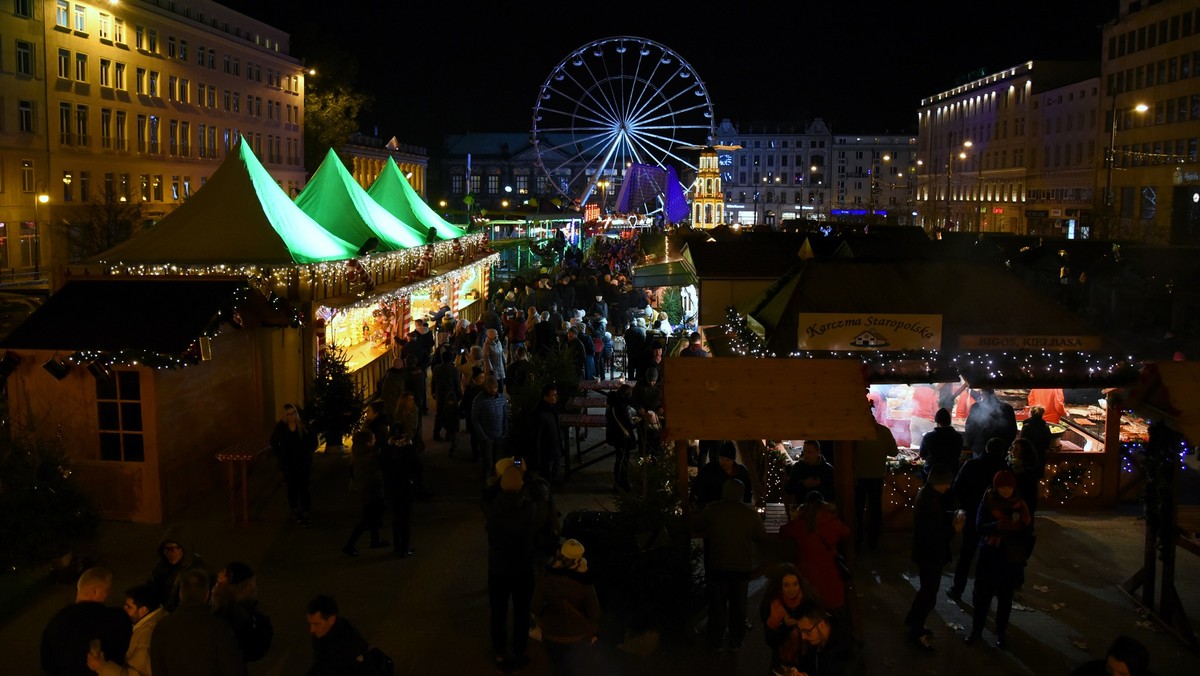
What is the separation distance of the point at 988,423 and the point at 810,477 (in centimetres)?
382

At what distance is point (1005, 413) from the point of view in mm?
11625

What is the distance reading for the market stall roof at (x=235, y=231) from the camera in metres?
15.1

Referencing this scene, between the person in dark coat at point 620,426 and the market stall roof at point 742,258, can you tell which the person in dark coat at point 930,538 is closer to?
the person in dark coat at point 620,426

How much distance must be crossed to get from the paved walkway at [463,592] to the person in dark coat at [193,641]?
6.69 ft

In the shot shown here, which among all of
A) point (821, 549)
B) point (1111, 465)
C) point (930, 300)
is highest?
point (930, 300)

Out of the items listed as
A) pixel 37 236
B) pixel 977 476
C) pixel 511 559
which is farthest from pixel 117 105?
pixel 977 476

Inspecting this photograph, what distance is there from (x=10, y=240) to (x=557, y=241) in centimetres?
2080

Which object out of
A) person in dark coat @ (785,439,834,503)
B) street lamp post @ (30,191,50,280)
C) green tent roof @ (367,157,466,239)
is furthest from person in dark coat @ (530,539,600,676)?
street lamp post @ (30,191,50,280)

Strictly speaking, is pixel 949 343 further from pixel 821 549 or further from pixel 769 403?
pixel 821 549

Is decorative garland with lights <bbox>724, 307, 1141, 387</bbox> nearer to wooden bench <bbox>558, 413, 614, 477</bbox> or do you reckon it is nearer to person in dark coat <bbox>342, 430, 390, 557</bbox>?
wooden bench <bbox>558, 413, 614, 477</bbox>

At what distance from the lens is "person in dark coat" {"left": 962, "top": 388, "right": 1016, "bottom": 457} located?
1159cm

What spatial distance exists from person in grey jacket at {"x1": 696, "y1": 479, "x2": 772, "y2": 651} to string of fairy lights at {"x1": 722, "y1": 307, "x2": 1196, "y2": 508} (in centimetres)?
372

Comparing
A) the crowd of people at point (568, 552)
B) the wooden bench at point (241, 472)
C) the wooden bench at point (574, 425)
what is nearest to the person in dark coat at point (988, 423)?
the crowd of people at point (568, 552)

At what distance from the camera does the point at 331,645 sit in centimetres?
552
